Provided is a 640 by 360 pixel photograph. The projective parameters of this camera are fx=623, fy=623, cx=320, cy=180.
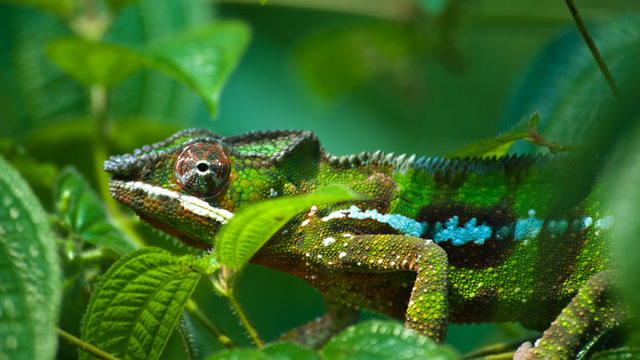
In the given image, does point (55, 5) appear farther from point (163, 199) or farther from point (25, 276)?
point (25, 276)

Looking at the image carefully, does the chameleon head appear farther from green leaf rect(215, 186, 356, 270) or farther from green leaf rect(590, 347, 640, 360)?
green leaf rect(590, 347, 640, 360)

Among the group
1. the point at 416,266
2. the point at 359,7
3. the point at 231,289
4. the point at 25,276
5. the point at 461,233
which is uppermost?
the point at 359,7

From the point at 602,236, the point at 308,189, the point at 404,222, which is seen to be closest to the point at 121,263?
the point at 308,189

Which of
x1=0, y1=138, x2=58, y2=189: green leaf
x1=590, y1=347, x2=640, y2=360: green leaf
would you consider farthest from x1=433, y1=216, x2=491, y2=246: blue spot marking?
x1=0, y1=138, x2=58, y2=189: green leaf

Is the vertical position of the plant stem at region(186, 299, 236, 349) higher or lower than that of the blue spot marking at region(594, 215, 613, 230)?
lower

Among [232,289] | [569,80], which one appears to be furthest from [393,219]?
[569,80]

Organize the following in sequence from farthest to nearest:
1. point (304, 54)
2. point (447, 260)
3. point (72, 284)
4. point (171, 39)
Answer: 1. point (304, 54)
2. point (171, 39)
3. point (72, 284)
4. point (447, 260)

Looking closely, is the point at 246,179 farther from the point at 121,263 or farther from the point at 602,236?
the point at 602,236
